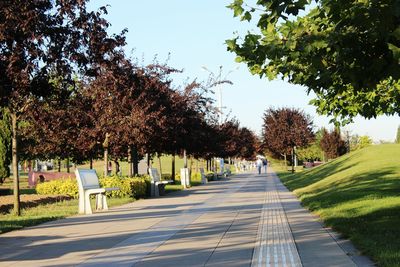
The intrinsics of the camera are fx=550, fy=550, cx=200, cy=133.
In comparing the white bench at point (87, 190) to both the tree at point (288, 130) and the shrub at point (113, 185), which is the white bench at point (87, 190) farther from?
the tree at point (288, 130)

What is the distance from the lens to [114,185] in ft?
66.5

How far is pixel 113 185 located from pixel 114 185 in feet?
0.15

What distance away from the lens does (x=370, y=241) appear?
8430 mm

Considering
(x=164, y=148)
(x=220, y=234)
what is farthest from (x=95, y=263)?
(x=164, y=148)

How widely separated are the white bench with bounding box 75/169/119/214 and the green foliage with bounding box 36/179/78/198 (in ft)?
19.6

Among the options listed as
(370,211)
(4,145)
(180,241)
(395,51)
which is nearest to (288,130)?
(4,145)

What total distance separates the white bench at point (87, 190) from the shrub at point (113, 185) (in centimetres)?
367

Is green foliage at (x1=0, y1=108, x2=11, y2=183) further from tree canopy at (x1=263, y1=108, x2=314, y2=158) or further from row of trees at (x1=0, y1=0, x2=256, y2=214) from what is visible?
tree canopy at (x1=263, y1=108, x2=314, y2=158)

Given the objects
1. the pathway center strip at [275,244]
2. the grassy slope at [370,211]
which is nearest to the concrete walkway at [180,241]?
the pathway center strip at [275,244]

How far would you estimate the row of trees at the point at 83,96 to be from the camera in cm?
1120

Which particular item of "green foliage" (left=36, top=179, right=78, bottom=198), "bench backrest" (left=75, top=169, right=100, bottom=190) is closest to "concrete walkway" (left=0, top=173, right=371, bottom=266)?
"bench backrest" (left=75, top=169, right=100, bottom=190)

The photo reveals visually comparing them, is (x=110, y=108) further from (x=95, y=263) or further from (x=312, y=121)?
(x=312, y=121)

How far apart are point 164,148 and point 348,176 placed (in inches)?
397

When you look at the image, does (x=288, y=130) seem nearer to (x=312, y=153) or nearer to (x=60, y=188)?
(x=60, y=188)
